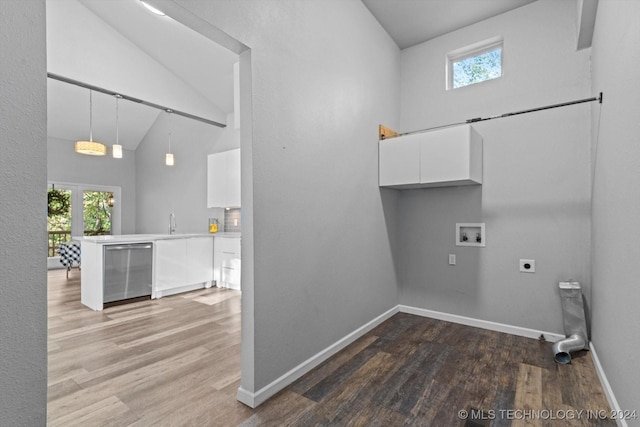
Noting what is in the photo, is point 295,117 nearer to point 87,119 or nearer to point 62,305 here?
point 62,305

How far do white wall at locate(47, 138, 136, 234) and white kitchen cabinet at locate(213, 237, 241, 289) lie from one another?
424 centimetres

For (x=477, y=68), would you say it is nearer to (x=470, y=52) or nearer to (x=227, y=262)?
(x=470, y=52)

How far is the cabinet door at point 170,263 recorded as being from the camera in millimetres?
4496

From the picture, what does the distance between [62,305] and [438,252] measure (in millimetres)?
4746

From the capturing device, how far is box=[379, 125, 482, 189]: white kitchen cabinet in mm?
2928

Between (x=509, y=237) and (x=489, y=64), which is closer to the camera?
(x=509, y=237)

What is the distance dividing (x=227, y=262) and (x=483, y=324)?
3695mm

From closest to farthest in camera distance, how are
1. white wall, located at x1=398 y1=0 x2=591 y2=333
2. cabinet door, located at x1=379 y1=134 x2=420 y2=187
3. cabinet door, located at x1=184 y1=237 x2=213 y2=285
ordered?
white wall, located at x1=398 y1=0 x2=591 y2=333 < cabinet door, located at x1=379 y1=134 x2=420 y2=187 < cabinet door, located at x1=184 y1=237 x2=213 y2=285

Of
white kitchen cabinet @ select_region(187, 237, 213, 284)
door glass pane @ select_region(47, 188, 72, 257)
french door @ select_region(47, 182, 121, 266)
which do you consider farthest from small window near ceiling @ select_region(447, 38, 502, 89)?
door glass pane @ select_region(47, 188, 72, 257)

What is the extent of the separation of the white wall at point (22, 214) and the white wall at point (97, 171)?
7517 mm

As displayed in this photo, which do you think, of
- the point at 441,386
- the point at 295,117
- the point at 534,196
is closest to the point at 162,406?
the point at 441,386

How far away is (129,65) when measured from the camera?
5500 millimetres

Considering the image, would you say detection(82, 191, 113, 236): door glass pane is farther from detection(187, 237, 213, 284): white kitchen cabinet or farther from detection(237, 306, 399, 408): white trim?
detection(237, 306, 399, 408): white trim

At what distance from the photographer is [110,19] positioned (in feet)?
16.8
